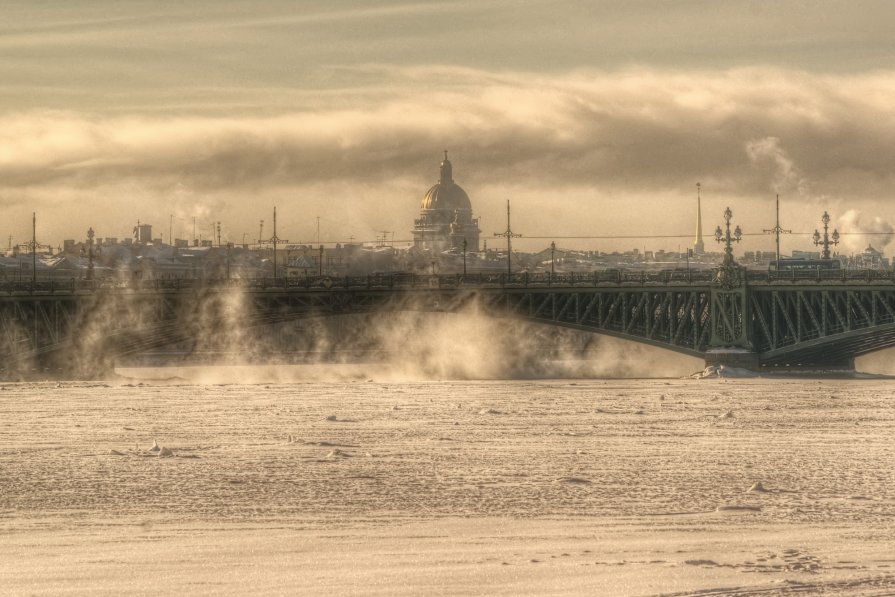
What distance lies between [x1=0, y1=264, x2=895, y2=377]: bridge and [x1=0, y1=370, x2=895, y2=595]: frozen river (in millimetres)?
Result: 37434

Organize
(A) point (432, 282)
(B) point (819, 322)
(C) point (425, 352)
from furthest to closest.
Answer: (C) point (425, 352)
(A) point (432, 282)
(B) point (819, 322)

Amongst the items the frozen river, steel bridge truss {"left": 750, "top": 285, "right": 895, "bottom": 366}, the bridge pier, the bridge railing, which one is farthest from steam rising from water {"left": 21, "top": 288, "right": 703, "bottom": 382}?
the frozen river

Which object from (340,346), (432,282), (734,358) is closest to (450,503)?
(734,358)

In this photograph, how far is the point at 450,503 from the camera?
34.3 metres

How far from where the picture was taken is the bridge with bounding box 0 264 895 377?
328ft

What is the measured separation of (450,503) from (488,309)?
73047 millimetres

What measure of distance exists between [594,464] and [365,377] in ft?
218

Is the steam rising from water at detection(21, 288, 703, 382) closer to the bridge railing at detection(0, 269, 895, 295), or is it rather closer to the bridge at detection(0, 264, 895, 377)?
the bridge at detection(0, 264, 895, 377)

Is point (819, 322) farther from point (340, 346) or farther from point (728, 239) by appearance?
point (340, 346)

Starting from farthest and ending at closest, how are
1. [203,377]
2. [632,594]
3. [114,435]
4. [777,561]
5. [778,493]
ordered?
[203,377], [114,435], [778,493], [777,561], [632,594]

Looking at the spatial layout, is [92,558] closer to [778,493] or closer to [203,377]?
[778,493]

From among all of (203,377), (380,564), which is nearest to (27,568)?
(380,564)

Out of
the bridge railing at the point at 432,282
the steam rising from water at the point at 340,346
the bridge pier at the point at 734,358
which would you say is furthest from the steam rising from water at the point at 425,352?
the bridge pier at the point at 734,358

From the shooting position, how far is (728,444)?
48.8 meters
